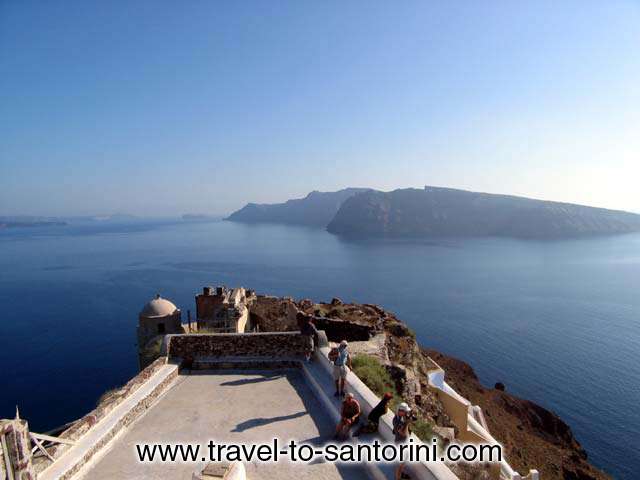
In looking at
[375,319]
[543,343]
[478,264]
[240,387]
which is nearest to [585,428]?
[543,343]

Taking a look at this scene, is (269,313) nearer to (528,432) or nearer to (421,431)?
(421,431)

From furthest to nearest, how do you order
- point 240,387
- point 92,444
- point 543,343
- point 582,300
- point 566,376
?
point 582,300 < point 543,343 < point 566,376 < point 240,387 < point 92,444

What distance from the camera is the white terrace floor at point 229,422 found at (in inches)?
276

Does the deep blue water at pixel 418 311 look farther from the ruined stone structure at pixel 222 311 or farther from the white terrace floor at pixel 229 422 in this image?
the white terrace floor at pixel 229 422

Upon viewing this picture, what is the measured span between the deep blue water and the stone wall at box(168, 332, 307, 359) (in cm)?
3312

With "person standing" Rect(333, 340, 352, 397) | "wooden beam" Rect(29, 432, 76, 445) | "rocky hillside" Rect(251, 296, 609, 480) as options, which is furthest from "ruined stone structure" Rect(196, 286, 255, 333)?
"wooden beam" Rect(29, 432, 76, 445)

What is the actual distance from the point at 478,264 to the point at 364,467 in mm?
118802

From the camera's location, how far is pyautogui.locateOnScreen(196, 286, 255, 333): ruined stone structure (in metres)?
25.3

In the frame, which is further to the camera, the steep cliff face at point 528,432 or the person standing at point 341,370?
the steep cliff face at point 528,432

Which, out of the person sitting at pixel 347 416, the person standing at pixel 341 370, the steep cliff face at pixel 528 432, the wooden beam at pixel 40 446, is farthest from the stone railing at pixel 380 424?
the steep cliff face at pixel 528 432

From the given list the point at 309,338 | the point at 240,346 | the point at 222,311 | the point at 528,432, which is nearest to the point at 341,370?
the point at 309,338

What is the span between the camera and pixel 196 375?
36.3 feet

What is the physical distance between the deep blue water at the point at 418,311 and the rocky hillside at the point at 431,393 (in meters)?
3.88

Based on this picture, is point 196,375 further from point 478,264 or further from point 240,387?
point 478,264
